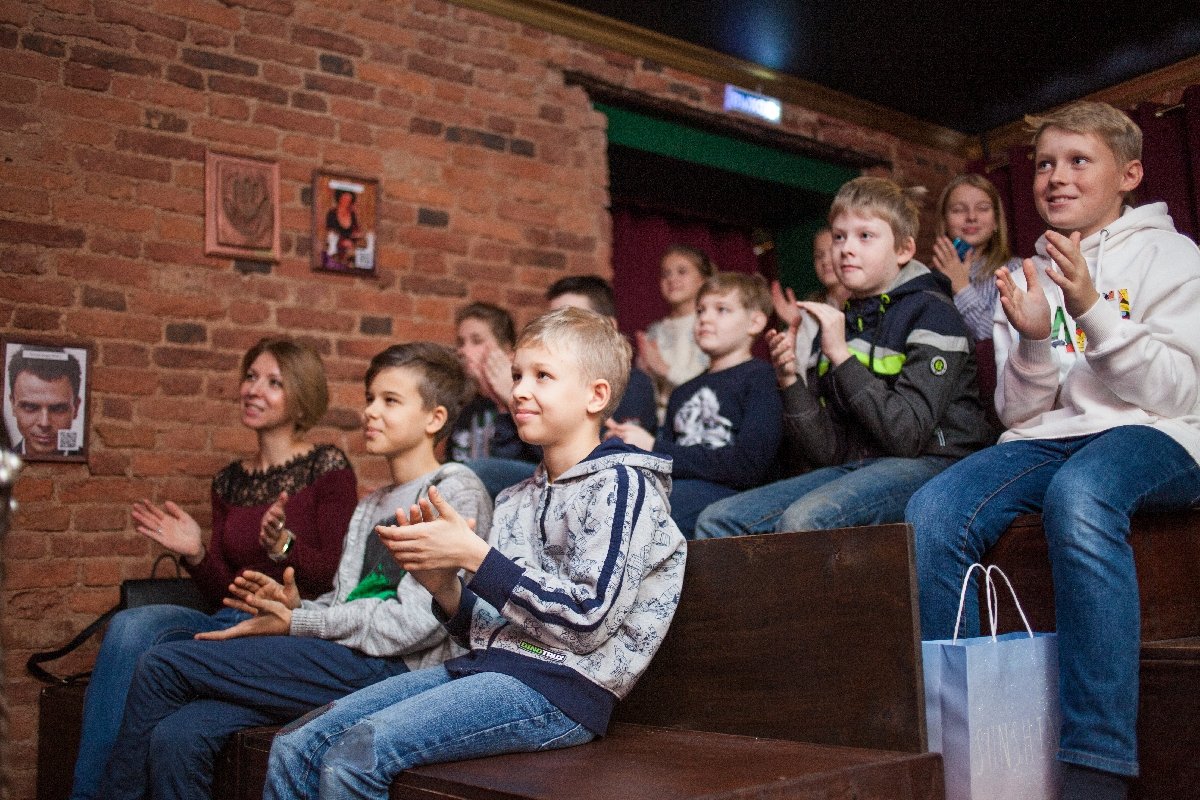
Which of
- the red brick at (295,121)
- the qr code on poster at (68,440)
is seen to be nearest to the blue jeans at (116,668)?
the qr code on poster at (68,440)

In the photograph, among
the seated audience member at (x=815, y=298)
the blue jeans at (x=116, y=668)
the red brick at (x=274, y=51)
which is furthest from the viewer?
the red brick at (x=274, y=51)

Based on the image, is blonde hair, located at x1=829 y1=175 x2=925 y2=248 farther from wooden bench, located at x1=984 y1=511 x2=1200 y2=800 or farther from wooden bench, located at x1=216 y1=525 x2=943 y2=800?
wooden bench, located at x1=216 y1=525 x2=943 y2=800

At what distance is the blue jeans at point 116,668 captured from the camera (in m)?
2.46

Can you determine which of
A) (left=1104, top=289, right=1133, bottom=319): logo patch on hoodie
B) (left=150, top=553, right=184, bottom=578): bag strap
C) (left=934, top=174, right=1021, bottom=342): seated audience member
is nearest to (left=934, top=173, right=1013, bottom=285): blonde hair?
(left=934, top=174, right=1021, bottom=342): seated audience member

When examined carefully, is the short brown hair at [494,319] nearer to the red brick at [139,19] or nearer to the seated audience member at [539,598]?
the red brick at [139,19]

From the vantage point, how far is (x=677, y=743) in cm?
174

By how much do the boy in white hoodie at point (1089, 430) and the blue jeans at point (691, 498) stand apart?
31.2 inches

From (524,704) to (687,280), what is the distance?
2626 millimetres

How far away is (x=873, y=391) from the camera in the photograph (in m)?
2.38

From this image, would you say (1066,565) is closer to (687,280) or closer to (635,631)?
(635,631)

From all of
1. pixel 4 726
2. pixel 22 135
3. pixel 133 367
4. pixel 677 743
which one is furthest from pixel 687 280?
pixel 4 726

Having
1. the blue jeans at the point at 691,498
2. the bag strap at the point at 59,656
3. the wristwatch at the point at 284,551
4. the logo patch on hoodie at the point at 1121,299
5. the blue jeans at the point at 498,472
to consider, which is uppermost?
the logo patch on hoodie at the point at 1121,299

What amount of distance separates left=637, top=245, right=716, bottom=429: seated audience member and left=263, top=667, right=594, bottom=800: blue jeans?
2352 millimetres

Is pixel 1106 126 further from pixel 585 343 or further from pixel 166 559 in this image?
pixel 166 559
